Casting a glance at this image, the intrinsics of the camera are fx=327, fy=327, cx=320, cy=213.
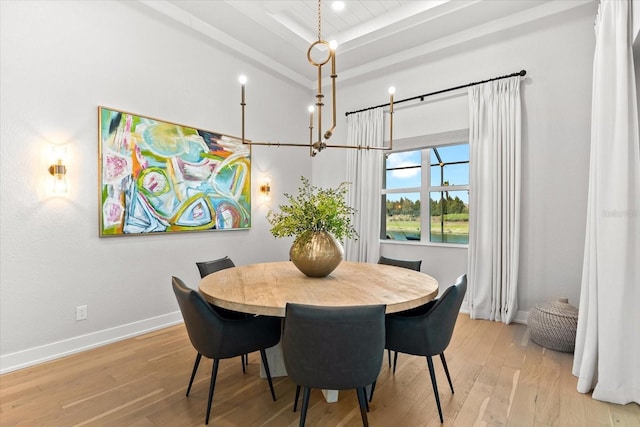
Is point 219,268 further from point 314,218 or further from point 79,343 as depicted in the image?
point 79,343

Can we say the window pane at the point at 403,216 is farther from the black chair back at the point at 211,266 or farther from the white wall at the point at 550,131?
the black chair back at the point at 211,266

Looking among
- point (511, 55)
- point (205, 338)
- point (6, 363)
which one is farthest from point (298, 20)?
point (6, 363)

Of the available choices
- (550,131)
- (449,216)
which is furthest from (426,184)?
(550,131)

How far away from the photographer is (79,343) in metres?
2.77

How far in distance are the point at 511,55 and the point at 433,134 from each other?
1.12 metres

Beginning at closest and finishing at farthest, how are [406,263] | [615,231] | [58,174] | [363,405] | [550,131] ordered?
[363,405] → [615,231] → [58,174] → [406,263] → [550,131]

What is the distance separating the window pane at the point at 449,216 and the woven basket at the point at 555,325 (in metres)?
1.18

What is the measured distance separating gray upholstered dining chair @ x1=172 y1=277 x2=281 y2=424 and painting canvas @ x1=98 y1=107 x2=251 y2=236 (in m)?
1.52

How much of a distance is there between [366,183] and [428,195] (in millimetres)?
835

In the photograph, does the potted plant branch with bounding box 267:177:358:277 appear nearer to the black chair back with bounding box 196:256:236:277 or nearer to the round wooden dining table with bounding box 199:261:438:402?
the round wooden dining table with bounding box 199:261:438:402

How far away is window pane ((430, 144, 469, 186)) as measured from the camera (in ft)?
13.2

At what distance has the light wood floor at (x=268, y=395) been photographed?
1.86m

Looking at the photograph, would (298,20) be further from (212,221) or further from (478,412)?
(478,412)

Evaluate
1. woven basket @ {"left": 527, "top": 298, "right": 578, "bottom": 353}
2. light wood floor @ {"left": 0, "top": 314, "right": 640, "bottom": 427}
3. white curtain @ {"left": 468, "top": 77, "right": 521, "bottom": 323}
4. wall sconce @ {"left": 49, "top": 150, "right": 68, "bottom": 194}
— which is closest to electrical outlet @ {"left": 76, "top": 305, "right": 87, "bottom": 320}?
light wood floor @ {"left": 0, "top": 314, "right": 640, "bottom": 427}
